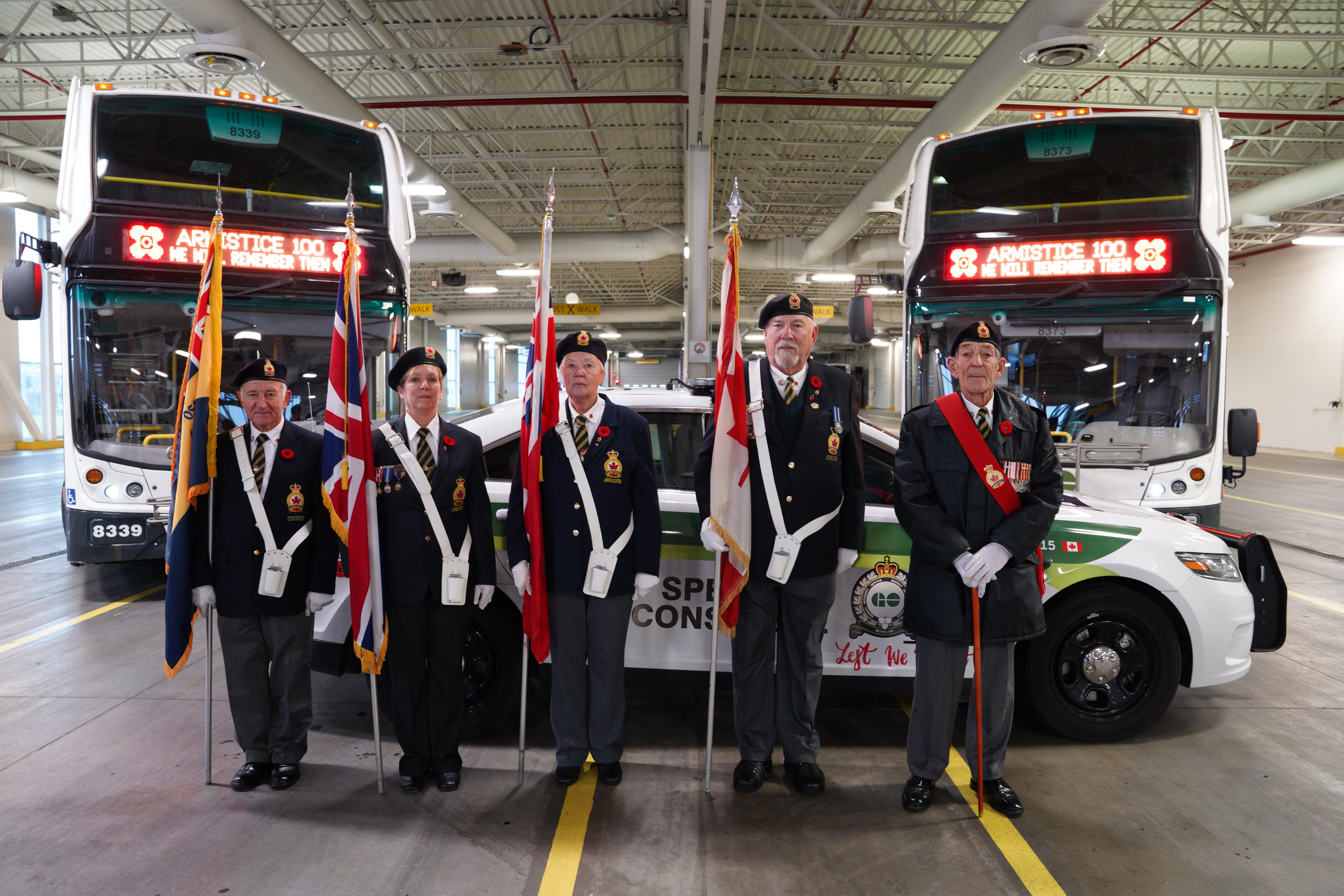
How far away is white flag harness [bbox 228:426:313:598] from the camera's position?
3.41 metres

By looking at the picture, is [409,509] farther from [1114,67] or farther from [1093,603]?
[1114,67]

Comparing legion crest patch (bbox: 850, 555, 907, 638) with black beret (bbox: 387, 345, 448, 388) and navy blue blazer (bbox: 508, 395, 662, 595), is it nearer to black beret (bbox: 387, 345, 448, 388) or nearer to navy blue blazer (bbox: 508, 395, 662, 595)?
navy blue blazer (bbox: 508, 395, 662, 595)

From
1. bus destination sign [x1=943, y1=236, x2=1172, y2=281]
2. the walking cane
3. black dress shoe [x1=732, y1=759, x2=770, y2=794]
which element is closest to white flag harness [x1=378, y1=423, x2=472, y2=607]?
black dress shoe [x1=732, y1=759, x2=770, y2=794]

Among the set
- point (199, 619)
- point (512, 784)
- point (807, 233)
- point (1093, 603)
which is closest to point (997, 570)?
point (1093, 603)

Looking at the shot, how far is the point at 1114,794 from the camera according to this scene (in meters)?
3.56

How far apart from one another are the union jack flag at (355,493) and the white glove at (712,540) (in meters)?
1.39

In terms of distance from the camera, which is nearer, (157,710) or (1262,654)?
(157,710)

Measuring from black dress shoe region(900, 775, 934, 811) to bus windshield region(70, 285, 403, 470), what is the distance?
4473 millimetres

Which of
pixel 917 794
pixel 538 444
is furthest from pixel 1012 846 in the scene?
pixel 538 444

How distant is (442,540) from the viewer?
3438 mm

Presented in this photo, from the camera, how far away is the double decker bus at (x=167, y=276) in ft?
18.5

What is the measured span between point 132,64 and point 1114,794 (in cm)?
1524

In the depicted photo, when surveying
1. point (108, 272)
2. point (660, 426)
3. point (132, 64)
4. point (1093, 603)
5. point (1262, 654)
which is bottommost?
point (1262, 654)

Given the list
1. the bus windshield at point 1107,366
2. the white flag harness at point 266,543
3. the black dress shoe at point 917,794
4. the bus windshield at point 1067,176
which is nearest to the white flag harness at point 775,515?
the black dress shoe at point 917,794
